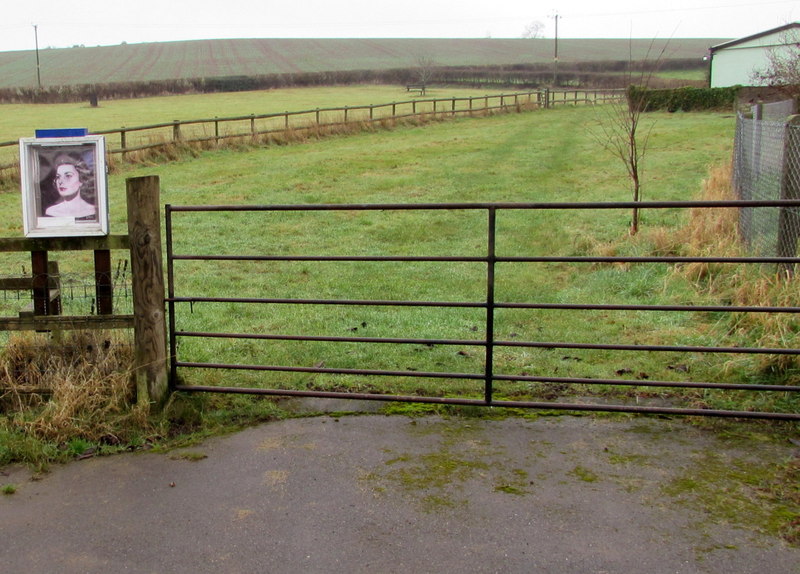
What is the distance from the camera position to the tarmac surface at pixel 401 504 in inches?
133

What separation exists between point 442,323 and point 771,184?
4.25 m

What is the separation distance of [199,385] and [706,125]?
3012 centimetres

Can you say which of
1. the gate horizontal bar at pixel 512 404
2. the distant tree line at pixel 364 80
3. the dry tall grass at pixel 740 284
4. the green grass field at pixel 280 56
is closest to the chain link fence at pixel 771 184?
the dry tall grass at pixel 740 284

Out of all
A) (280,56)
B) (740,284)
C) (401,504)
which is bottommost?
(401,504)

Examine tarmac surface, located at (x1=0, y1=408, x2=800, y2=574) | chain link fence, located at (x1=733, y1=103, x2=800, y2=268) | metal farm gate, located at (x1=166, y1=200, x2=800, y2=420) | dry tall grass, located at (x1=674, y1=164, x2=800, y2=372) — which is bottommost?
tarmac surface, located at (x1=0, y1=408, x2=800, y2=574)

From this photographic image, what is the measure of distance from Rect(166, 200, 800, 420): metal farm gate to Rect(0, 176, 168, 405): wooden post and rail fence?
147 millimetres

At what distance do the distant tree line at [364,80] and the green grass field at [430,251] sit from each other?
3539 centimetres

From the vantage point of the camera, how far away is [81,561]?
3402 mm

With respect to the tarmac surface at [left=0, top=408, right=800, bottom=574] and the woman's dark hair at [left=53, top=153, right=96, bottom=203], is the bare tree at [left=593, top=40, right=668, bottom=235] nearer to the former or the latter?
the tarmac surface at [left=0, top=408, right=800, bottom=574]

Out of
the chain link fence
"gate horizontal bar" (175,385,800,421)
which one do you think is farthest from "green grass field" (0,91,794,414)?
the chain link fence

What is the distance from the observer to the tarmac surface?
11.1 feet

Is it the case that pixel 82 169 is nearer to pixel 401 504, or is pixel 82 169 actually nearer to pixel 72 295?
pixel 72 295

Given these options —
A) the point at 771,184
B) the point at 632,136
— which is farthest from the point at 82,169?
the point at 632,136

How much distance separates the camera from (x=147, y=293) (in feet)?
15.9
